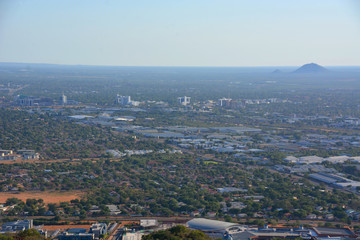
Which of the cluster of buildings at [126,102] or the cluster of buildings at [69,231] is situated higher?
the cluster of buildings at [69,231]

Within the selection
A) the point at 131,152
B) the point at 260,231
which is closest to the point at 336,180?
the point at 260,231

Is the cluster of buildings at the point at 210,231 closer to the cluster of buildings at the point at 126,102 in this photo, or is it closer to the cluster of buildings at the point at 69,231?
the cluster of buildings at the point at 69,231

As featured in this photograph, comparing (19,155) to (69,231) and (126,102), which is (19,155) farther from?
(126,102)

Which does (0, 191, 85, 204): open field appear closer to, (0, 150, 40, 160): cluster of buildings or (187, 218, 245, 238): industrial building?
(187, 218, 245, 238): industrial building

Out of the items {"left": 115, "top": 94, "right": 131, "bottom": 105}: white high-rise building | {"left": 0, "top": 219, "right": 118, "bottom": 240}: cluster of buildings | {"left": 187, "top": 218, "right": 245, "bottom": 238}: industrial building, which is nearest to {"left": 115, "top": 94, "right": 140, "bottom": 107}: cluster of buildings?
{"left": 115, "top": 94, "right": 131, "bottom": 105}: white high-rise building

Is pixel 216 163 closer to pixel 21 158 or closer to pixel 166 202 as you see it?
pixel 166 202

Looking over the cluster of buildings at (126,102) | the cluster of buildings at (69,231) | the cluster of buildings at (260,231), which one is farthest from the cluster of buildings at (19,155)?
the cluster of buildings at (126,102)

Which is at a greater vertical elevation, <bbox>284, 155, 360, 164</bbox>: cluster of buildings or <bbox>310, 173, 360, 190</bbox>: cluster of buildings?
<bbox>310, 173, 360, 190</bbox>: cluster of buildings
